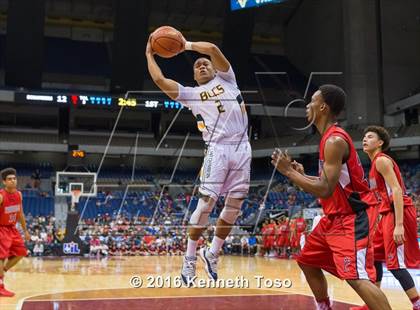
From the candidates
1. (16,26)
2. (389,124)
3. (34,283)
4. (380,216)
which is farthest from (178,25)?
(380,216)

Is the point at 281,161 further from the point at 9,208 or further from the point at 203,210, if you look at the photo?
the point at 9,208

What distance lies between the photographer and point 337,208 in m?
3.40

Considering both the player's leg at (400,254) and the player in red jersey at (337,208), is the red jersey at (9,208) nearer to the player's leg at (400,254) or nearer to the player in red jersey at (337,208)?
the player in red jersey at (337,208)

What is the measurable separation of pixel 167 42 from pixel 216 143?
0.89 meters

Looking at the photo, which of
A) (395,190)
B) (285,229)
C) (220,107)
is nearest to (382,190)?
(395,190)

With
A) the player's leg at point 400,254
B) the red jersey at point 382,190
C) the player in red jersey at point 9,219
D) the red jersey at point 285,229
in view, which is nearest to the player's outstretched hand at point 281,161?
the red jersey at point 382,190

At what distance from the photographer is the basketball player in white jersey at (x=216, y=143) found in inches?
161

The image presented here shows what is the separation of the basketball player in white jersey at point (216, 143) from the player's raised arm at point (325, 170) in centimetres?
98

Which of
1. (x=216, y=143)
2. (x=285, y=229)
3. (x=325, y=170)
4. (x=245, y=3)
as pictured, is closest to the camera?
(x=325, y=170)

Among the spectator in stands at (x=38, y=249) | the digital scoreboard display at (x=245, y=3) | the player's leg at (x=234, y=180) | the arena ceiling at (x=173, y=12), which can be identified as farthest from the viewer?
the arena ceiling at (x=173, y=12)

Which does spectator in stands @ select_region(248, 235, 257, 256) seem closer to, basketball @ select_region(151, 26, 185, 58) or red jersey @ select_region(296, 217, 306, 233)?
red jersey @ select_region(296, 217, 306, 233)

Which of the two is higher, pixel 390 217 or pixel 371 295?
pixel 390 217

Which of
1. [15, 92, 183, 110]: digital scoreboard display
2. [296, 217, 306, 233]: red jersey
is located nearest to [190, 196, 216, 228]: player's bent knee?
[296, 217, 306, 233]: red jersey

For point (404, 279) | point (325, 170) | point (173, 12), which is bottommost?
point (404, 279)
